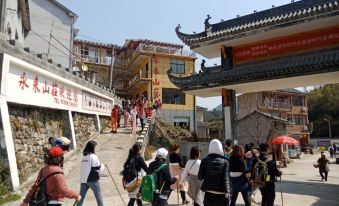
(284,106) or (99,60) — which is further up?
(99,60)

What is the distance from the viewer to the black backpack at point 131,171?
7383 mm

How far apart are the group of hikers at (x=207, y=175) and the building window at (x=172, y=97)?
2928 cm

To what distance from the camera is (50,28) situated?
29547 mm

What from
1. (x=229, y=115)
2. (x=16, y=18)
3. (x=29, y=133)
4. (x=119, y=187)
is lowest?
(x=119, y=187)

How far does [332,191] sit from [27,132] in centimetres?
1147

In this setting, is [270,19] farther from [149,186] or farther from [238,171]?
[149,186]

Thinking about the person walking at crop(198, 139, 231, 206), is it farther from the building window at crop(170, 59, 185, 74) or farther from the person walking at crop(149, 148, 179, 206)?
the building window at crop(170, 59, 185, 74)

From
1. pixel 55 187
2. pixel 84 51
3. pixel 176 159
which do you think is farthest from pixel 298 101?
pixel 55 187

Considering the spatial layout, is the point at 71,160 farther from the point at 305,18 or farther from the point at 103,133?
the point at 305,18

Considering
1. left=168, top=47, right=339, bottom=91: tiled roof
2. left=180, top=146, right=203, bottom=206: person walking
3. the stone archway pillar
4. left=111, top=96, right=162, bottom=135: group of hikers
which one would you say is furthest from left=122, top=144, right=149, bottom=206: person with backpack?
left=111, top=96, right=162, bottom=135: group of hikers

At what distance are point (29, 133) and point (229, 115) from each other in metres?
9.30

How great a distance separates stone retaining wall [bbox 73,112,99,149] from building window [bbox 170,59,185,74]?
20.2 m

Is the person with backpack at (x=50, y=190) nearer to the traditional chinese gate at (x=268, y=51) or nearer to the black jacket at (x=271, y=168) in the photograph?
the black jacket at (x=271, y=168)

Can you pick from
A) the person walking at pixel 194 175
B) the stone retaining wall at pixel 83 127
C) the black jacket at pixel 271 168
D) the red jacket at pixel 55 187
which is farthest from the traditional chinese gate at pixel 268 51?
the red jacket at pixel 55 187
